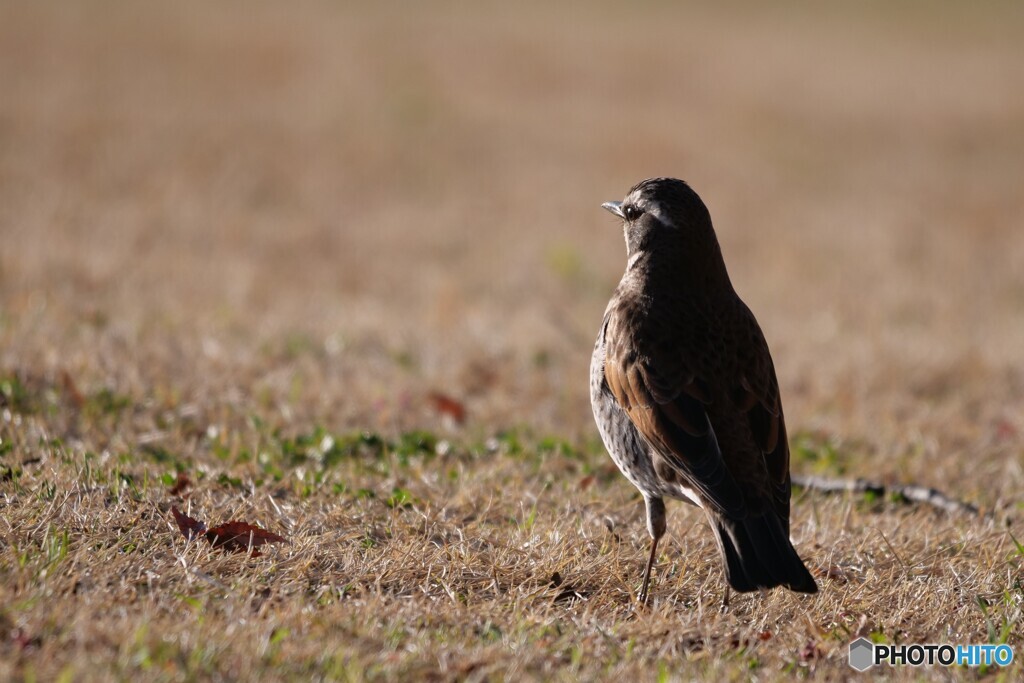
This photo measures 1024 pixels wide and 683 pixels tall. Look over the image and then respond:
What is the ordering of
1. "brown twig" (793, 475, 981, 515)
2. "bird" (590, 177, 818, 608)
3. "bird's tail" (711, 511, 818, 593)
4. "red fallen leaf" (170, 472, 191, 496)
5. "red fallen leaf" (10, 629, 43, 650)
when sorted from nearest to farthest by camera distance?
"red fallen leaf" (10, 629, 43, 650), "bird's tail" (711, 511, 818, 593), "bird" (590, 177, 818, 608), "red fallen leaf" (170, 472, 191, 496), "brown twig" (793, 475, 981, 515)

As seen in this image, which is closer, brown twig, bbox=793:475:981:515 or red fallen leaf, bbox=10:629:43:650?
red fallen leaf, bbox=10:629:43:650

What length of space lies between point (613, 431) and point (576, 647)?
41.5 inches

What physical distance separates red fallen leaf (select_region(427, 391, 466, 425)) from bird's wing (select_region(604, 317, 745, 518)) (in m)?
2.47

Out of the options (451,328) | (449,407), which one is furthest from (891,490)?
(451,328)

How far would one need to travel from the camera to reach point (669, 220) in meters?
5.19

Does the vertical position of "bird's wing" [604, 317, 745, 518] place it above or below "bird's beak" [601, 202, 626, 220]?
below

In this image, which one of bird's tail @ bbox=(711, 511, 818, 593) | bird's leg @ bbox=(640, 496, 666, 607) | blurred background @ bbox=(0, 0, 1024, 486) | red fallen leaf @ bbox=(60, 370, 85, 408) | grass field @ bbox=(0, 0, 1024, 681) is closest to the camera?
bird's tail @ bbox=(711, 511, 818, 593)

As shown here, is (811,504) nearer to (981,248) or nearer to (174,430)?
(174,430)

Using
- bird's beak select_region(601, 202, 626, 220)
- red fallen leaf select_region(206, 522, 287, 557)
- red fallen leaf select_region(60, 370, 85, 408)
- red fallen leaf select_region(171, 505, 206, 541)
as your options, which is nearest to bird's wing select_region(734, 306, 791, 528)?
bird's beak select_region(601, 202, 626, 220)

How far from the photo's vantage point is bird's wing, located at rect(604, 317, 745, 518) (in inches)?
176

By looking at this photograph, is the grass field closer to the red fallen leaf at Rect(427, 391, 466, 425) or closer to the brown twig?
the red fallen leaf at Rect(427, 391, 466, 425)

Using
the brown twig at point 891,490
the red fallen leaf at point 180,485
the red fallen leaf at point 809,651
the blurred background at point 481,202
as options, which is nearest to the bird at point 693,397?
the red fallen leaf at point 809,651

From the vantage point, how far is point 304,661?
3.74 m

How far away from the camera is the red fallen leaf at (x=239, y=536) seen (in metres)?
4.63
